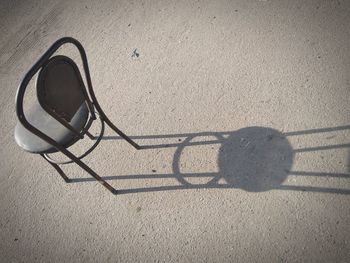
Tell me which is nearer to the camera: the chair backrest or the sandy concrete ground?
the chair backrest

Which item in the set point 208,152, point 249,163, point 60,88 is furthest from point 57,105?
point 249,163

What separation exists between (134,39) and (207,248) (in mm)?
2344

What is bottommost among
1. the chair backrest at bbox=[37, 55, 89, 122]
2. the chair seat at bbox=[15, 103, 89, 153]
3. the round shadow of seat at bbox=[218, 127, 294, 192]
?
the round shadow of seat at bbox=[218, 127, 294, 192]

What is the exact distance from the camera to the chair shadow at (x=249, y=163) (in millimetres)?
2236

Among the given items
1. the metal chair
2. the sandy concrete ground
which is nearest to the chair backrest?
the metal chair

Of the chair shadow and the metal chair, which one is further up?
the metal chair

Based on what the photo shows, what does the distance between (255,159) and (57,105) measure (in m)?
1.43

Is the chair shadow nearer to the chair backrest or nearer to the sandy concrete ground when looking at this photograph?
the sandy concrete ground

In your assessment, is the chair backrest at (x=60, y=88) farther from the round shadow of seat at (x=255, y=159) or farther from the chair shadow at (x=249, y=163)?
the round shadow of seat at (x=255, y=159)

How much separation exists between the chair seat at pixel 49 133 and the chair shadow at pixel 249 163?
2.03ft

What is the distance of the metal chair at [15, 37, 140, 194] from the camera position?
1664 millimetres

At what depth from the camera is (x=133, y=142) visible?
2.59 m

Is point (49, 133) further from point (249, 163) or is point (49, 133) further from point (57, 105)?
point (249, 163)

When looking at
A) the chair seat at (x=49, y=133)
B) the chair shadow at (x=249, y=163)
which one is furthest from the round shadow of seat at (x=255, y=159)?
the chair seat at (x=49, y=133)
